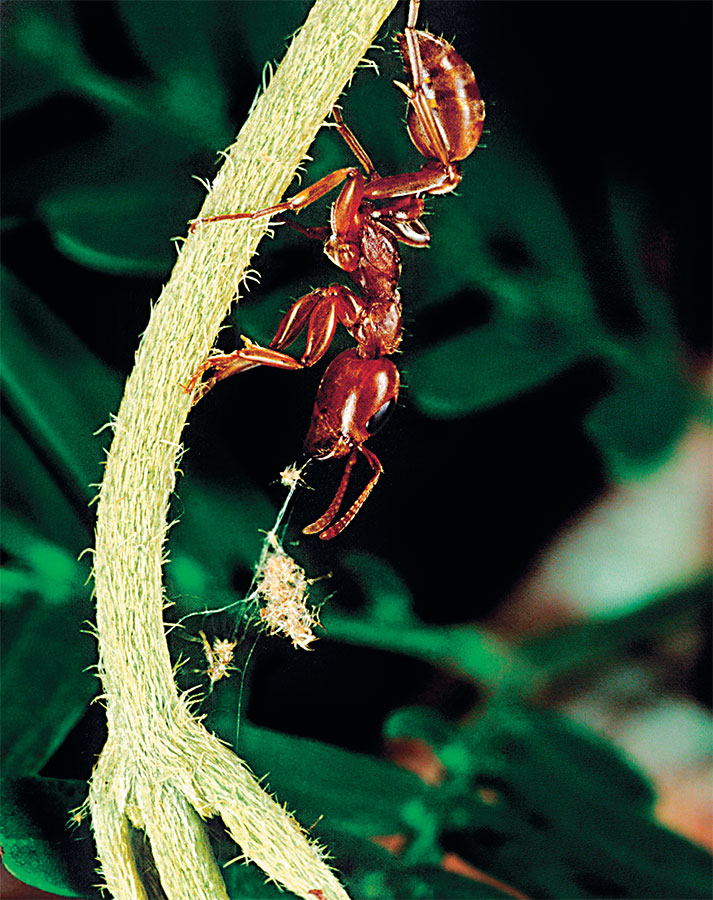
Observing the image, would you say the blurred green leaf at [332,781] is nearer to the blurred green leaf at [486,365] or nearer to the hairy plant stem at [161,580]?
the hairy plant stem at [161,580]

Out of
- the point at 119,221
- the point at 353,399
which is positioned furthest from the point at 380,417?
the point at 119,221

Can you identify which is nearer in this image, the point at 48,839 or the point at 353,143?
the point at 353,143

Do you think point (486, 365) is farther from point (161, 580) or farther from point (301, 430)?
point (161, 580)

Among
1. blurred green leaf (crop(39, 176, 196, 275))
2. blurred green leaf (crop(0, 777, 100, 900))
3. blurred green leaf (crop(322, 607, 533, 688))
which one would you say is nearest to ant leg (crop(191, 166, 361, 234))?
blurred green leaf (crop(39, 176, 196, 275))

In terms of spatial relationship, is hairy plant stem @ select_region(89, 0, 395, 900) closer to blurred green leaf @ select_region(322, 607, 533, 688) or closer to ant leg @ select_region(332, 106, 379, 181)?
ant leg @ select_region(332, 106, 379, 181)

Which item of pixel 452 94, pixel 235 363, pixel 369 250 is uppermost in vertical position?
pixel 452 94

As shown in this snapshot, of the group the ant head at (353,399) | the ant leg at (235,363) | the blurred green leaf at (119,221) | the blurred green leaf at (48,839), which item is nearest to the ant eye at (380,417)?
the ant head at (353,399)

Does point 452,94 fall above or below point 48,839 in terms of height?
above
